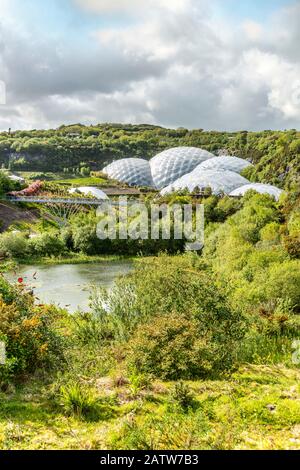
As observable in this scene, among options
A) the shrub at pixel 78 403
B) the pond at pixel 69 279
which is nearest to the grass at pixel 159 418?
the shrub at pixel 78 403

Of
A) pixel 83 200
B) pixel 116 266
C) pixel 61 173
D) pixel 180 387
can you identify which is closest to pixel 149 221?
pixel 116 266

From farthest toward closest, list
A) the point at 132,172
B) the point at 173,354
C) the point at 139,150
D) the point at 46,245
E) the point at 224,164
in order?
1. the point at 139,150
2. the point at 132,172
3. the point at 224,164
4. the point at 46,245
5. the point at 173,354

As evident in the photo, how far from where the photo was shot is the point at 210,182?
50125 mm

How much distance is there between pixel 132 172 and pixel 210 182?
769 inches

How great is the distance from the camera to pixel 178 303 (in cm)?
1009

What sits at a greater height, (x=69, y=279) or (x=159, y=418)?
(x=159, y=418)

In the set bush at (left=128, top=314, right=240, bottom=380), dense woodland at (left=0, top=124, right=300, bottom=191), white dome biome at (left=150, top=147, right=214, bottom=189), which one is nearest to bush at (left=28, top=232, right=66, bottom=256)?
bush at (left=128, top=314, right=240, bottom=380)

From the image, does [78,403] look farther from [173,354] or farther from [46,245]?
[46,245]

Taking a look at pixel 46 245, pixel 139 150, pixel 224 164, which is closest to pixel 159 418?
pixel 46 245

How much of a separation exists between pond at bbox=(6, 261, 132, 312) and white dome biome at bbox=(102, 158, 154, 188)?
37.3 metres

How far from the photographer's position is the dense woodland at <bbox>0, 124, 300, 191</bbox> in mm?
67750

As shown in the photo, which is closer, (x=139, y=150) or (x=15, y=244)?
(x=15, y=244)

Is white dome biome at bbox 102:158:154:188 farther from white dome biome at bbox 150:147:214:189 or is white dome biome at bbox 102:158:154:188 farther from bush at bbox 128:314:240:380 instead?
bush at bbox 128:314:240:380

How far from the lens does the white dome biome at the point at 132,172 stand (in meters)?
65.3
